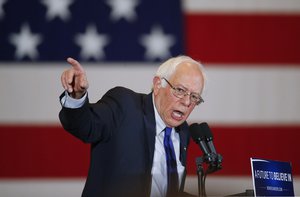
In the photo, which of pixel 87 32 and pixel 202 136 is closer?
pixel 202 136

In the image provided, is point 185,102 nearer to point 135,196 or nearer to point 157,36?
point 135,196

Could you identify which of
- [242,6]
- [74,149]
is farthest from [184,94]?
[242,6]

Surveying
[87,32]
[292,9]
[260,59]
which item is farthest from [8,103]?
[292,9]

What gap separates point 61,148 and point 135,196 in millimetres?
1238

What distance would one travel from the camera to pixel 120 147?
174cm

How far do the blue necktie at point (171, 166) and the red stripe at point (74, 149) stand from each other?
3.35ft

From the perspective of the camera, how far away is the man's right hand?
1.39 m

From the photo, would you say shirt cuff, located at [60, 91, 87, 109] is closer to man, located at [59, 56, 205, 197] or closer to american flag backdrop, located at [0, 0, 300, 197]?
man, located at [59, 56, 205, 197]

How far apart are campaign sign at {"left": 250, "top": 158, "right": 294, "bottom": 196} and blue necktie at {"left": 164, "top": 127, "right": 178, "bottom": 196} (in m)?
0.42

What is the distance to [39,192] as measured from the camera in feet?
9.18

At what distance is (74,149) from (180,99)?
1224 mm

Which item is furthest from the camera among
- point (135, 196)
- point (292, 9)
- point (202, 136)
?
point (292, 9)

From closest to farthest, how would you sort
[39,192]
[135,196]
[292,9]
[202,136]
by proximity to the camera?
[202,136] → [135,196] → [39,192] → [292,9]

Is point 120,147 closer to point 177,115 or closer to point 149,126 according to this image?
point 149,126
